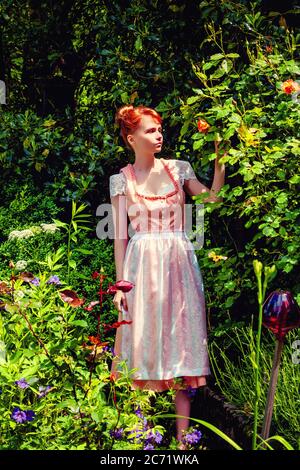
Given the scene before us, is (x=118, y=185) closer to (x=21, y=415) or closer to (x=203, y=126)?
(x=203, y=126)

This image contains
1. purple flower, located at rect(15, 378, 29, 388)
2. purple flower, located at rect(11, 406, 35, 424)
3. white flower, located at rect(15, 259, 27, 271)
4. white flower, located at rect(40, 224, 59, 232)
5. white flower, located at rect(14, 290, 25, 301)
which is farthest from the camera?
white flower, located at rect(40, 224, 59, 232)

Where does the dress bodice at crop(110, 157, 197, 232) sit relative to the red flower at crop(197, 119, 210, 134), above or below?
below

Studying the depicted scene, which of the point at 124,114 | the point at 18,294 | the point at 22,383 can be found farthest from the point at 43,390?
the point at 124,114

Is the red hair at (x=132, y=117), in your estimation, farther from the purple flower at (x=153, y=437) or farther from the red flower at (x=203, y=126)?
the purple flower at (x=153, y=437)

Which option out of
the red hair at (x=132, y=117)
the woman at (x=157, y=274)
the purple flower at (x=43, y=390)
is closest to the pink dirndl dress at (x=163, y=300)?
the woman at (x=157, y=274)

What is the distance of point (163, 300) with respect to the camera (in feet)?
13.4

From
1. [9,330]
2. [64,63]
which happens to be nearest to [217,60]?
[9,330]

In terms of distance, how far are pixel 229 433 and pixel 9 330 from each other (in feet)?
4.37

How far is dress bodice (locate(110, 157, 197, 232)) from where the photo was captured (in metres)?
4.15

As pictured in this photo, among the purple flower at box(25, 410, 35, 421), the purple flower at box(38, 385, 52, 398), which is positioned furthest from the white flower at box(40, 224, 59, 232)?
the purple flower at box(25, 410, 35, 421)

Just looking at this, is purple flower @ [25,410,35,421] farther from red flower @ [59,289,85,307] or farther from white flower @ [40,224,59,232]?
white flower @ [40,224,59,232]

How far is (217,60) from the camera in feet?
14.8

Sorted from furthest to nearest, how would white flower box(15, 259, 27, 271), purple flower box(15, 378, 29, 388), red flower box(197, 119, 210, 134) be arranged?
white flower box(15, 259, 27, 271) < red flower box(197, 119, 210, 134) < purple flower box(15, 378, 29, 388)

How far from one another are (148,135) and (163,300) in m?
0.90
